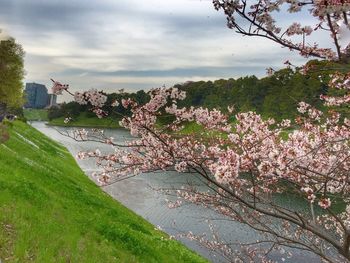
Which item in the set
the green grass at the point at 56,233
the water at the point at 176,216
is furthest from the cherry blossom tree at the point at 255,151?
the water at the point at 176,216

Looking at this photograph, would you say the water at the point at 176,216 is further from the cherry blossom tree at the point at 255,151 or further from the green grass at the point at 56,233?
the cherry blossom tree at the point at 255,151

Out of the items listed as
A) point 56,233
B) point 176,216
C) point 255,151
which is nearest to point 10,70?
point 176,216

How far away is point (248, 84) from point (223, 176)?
10135cm

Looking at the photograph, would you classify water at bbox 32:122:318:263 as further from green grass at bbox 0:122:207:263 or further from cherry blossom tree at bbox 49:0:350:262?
cherry blossom tree at bbox 49:0:350:262

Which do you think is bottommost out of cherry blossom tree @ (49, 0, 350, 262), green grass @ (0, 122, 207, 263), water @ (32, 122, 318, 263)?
water @ (32, 122, 318, 263)

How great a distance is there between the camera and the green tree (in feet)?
208

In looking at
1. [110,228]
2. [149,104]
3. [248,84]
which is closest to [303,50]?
[149,104]

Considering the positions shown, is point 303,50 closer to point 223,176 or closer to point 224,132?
point 223,176

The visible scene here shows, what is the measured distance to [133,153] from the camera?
1161 cm

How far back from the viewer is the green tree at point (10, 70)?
2496 inches

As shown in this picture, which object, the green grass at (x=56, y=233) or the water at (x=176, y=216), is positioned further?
the water at (x=176, y=216)

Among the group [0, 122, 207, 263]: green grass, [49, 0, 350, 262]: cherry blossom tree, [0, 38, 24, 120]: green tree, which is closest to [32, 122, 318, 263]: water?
[0, 122, 207, 263]: green grass

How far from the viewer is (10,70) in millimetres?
64562

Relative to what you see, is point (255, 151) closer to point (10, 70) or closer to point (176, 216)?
point (176, 216)
